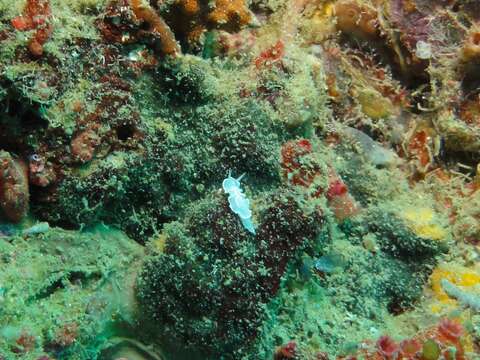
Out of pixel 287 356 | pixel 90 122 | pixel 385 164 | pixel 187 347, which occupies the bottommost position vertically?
pixel 287 356

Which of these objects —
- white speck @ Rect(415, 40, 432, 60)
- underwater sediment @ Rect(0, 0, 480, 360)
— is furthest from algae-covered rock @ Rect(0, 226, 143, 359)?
white speck @ Rect(415, 40, 432, 60)

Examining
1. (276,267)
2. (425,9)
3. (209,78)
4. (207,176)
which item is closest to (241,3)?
(209,78)

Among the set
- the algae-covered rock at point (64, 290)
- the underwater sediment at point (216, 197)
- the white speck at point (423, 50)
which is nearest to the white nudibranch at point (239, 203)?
the underwater sediment at point (216, 197)

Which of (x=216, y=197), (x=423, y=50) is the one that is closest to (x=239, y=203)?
(x=216, y=197)

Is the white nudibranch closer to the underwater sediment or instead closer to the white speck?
the underwater sediment

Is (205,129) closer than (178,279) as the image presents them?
No

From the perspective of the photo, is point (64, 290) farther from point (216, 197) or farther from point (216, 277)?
point (216, 197)

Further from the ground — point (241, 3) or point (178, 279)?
point (241, 3)

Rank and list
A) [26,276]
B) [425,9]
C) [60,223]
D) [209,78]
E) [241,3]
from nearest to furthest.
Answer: [26,276] < [60,223] < [209,78] < [241,3] < [425,9]

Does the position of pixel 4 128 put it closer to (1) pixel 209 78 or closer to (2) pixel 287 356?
(1) pixel 209 78
